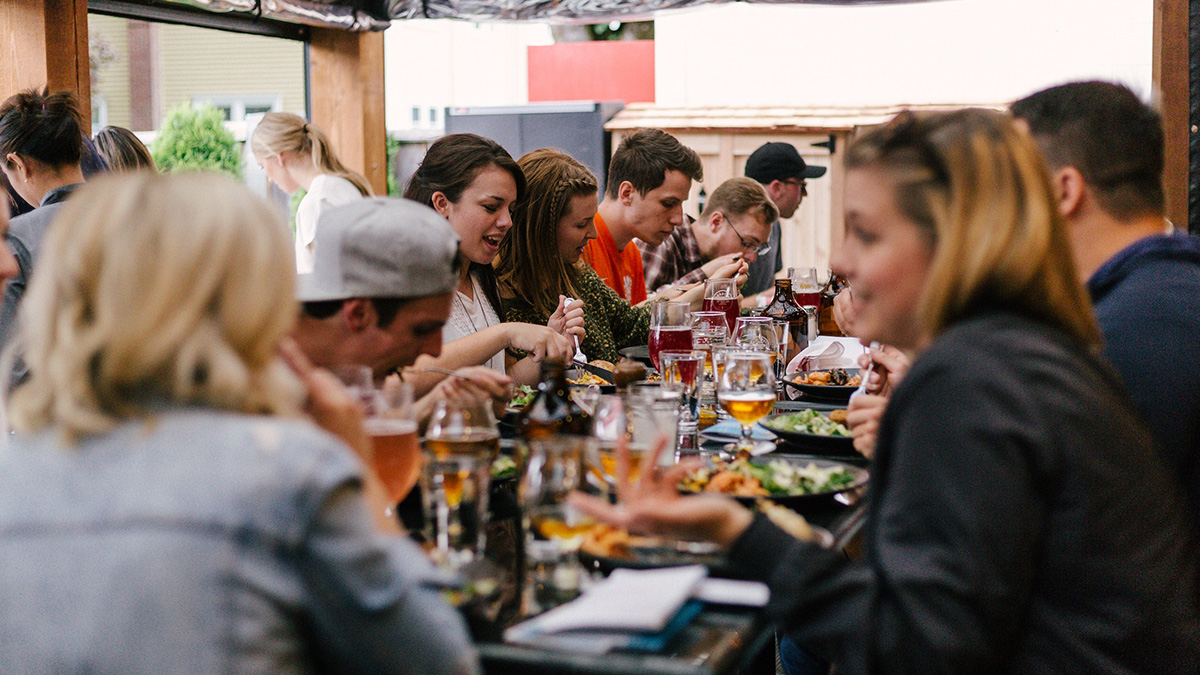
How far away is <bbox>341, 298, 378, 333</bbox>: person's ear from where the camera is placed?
70.0 inches

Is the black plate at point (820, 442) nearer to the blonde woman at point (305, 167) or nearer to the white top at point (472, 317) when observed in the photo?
the white top at point (472, 317)

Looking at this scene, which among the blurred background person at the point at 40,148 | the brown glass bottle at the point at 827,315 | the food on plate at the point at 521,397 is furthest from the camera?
the brown glass bottle at the point at 827,315

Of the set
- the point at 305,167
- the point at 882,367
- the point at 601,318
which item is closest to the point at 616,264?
the point at 601,318

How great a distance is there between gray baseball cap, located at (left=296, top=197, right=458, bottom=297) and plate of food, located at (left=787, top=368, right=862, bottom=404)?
1411mm

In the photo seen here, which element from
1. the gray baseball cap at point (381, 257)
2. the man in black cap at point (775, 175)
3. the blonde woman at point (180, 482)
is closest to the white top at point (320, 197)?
the man in black cap at point (775, 175)

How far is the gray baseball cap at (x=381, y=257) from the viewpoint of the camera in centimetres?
175

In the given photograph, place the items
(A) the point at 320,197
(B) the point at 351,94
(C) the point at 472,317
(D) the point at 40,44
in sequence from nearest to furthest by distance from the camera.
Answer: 1. (C) the point at 472,317
2. (D) the point at 40,44
3. (A) the point at 320,197
4. (B) the point at 351,94

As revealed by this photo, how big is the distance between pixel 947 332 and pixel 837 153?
7237 mm

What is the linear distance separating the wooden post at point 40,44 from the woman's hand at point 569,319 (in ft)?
6.72

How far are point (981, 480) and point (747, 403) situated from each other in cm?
106

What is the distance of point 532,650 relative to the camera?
1.17 metres

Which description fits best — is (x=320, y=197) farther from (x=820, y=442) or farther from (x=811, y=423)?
(x=820, y=442)

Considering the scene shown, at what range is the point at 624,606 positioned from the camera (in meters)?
1.23

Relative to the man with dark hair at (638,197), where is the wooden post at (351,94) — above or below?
above
